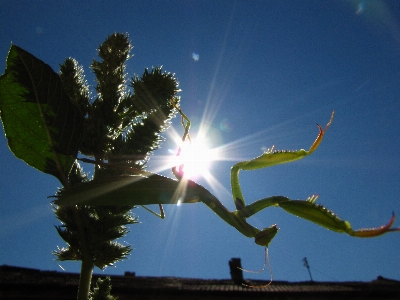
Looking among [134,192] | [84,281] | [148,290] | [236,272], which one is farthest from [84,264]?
[236,272]

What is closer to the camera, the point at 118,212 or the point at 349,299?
the point at 118,212

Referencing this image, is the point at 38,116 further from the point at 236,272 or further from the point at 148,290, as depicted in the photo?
the point at 236,272

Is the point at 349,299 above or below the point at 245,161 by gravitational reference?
above

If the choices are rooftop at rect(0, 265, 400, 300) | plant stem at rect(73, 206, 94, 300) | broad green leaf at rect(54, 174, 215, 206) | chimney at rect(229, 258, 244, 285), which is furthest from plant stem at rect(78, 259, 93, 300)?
chimney at rect(229, 258, 244, 285)

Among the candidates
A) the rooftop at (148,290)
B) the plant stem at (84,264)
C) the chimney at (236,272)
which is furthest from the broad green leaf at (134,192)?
the chimney at (236,272)

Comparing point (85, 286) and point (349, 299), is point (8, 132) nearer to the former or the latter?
point (85, 286)

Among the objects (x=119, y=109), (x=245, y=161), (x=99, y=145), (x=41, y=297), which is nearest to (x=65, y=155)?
(x=99, y=145)

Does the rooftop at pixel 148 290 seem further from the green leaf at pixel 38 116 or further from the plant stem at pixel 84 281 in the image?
the green leaf at pixel 38 116
